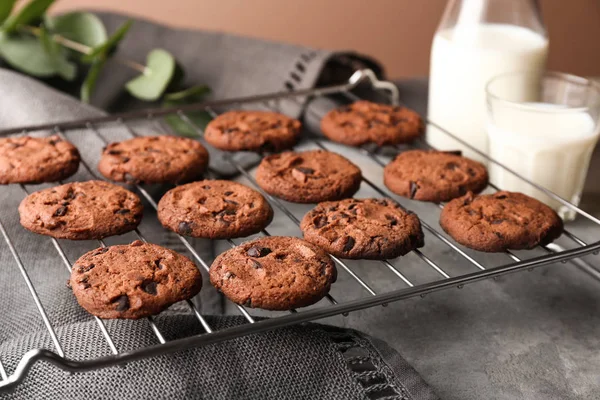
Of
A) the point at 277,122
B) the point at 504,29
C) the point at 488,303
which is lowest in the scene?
the point at 488,303

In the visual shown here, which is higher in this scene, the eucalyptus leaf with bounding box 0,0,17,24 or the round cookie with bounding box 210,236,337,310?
the eucalyptus leaf with bounding box 0,0,17,24

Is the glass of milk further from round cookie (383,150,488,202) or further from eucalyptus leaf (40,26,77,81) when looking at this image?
eucalyptus leaf (40,26,77,81)

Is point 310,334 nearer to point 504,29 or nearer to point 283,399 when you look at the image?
point 283,399

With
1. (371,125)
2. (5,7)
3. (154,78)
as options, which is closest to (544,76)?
(371,125)

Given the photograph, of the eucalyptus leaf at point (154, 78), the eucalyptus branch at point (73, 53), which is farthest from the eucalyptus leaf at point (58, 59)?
the eucalyptus leaf at point (154, 78)

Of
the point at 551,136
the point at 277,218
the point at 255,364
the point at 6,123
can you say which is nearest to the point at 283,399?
the point at 255,364

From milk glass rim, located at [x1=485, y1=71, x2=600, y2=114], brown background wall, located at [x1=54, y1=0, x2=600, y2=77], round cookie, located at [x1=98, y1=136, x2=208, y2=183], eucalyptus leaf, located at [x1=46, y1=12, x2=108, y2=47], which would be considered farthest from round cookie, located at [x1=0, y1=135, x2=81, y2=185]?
brown background wall, located at [x1=54, y1=0, x2=600, y2=77]
